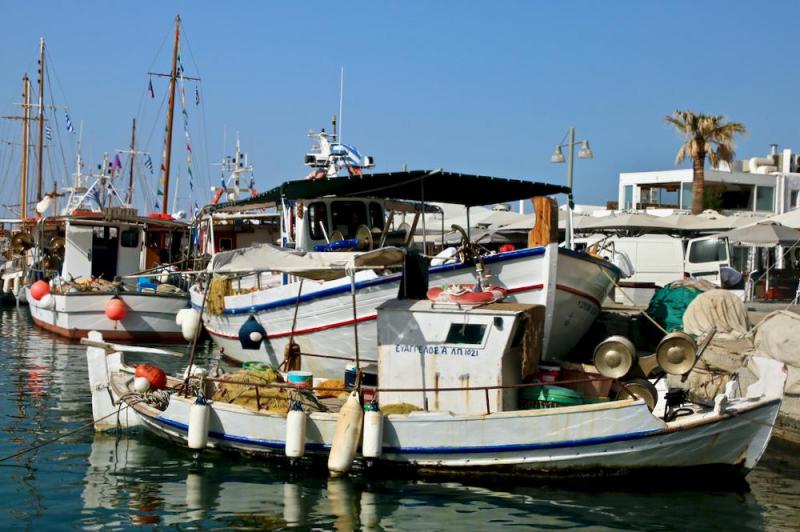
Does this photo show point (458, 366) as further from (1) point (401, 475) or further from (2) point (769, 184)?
(2) point (769, 184)

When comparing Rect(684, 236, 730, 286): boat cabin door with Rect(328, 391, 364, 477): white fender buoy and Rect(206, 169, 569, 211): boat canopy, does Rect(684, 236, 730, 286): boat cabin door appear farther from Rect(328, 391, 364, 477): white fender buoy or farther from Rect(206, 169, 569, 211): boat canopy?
Rect(328, 391, 364, 477): white fender buoy

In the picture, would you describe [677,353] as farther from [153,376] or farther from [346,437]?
[153,376]

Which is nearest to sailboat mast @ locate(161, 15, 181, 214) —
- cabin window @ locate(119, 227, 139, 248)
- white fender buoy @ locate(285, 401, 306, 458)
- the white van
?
cabin window @ locate(119, 227, 139, 248)

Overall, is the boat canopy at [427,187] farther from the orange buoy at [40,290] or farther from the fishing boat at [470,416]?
the orange buoy at [40,290]

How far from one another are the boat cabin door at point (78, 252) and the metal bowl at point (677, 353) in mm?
20676

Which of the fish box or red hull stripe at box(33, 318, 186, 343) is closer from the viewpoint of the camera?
the fish box

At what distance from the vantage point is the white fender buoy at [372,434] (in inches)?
389

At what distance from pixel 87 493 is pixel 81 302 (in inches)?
595

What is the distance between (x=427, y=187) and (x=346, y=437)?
5.41 metres

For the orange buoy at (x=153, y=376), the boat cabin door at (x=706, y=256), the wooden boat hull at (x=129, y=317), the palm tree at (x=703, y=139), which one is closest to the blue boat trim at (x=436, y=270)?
the orange buoy at (x=153, y=376)

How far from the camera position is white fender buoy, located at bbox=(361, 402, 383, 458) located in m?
9.89

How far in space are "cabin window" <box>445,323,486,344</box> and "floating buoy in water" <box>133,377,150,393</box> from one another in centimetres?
445

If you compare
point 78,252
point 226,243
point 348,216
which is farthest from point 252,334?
point 78,252

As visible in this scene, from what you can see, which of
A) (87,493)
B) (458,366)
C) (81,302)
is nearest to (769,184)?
(81,302)
